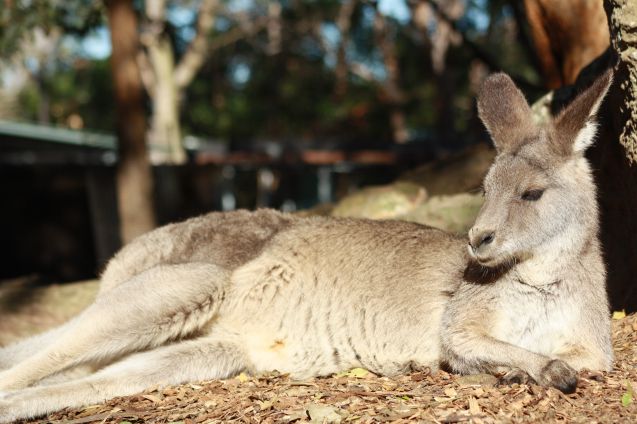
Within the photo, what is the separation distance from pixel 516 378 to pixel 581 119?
1.45 metres

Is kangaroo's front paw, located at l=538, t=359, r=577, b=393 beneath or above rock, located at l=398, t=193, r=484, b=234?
beneath

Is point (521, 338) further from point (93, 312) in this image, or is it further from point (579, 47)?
point (579, 47)

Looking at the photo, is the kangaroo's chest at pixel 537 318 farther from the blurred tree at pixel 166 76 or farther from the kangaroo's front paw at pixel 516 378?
the blurred tree at pixel 166 76

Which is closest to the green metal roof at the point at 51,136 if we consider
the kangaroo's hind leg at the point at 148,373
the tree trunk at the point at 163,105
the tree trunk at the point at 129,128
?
the tree trunk at the point at 163,105

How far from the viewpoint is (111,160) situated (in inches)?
730

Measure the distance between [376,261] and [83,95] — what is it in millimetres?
40485

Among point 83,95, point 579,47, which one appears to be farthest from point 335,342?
point 83,95

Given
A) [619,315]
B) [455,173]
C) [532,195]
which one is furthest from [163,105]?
[532,195]

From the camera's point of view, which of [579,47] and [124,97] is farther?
[124,97]

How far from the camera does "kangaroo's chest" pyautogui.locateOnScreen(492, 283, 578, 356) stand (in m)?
4.17

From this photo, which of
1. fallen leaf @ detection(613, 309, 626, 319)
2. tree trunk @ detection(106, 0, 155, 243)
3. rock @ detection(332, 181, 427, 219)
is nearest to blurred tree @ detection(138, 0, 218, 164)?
tree trunk @ detection(106, 0, 155, 243)

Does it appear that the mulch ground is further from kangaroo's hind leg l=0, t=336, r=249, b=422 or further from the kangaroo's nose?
the kangaroo's nose

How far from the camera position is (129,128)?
10477mm

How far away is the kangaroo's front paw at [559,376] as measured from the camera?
12.4 feet
